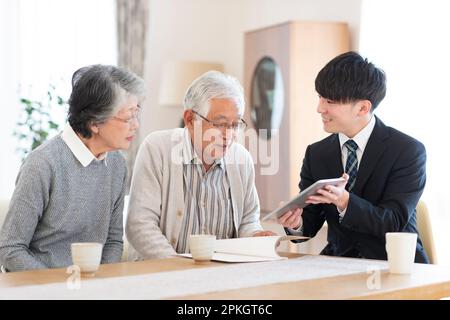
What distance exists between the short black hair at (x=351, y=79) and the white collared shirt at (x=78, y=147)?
2.62 ft

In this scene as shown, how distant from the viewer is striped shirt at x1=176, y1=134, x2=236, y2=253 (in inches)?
98.9

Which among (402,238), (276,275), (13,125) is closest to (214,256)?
(276,275)

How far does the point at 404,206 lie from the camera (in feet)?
7.58

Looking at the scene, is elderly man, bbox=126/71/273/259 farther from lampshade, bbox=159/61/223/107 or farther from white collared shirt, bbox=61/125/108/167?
lampshade, bbox=159/61/223/107

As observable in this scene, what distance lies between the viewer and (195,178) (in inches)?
101

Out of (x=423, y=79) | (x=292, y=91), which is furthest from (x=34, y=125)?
(x=423, y=79)

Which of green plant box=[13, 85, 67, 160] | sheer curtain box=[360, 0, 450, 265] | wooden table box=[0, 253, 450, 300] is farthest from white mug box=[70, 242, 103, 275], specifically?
green plant box=[13, 85, 67, 160]

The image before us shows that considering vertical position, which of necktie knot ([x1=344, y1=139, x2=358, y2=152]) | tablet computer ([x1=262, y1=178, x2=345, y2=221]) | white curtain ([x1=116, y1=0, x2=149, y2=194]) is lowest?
tablet computer ([x1=262, y1=178, x2=345, y2=221])

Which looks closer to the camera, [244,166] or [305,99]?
[244,166]

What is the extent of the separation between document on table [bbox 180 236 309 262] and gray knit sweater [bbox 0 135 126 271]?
307 millimetres

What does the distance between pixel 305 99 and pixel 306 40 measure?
15.0 inches

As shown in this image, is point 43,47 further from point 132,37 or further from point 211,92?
point 211,92

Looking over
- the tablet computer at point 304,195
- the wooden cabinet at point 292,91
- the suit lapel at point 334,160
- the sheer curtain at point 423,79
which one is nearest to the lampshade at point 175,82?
the wooden cabinet at point 292,91
